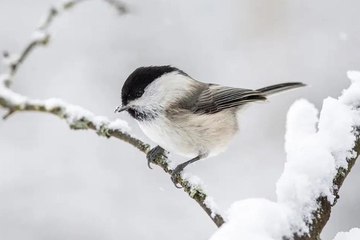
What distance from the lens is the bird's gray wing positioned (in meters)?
2.26

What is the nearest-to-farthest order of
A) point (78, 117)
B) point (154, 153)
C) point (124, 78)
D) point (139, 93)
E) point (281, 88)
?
1. point (78, 117)
2. point (154, 153)
3. point (139, 93)
4. point (281, 88)
5. point (124, 78)

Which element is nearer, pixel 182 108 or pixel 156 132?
pixel 156 132

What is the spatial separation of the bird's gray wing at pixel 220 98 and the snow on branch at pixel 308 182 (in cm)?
84

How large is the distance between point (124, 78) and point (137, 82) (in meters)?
2.42

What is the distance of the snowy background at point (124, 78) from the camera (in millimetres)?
3627

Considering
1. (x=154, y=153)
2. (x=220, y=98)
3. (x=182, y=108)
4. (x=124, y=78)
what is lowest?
(x=154, y=153)

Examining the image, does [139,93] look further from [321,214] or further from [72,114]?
[321,214]

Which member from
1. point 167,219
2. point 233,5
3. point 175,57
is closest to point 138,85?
point 167,219

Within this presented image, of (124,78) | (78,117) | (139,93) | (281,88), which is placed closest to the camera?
(78,117)

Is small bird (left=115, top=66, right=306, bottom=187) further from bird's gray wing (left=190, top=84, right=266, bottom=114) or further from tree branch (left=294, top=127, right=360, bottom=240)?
tree branch (left=294, top=127, right=360, bottom=240)

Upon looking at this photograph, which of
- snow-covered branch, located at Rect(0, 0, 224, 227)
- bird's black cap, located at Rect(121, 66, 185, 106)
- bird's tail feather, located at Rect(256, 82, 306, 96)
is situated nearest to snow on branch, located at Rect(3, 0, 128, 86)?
snow-covered branch, located at Rect(0, 0, 224, 227)

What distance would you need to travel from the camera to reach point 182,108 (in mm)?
2176

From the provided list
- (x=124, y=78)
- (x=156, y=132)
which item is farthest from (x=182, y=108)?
(x=124, y=78)

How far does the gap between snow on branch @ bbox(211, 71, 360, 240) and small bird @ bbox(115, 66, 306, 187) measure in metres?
0.73
